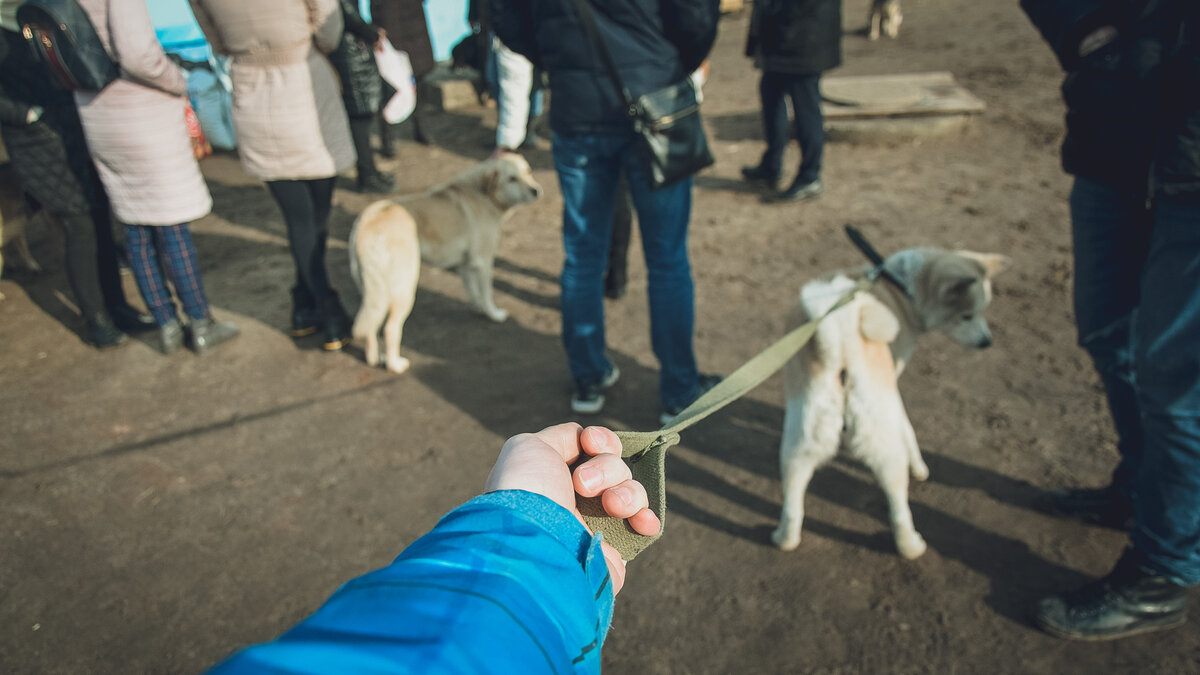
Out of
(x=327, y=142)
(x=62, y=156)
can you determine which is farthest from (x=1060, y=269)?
(x=62, y=156)

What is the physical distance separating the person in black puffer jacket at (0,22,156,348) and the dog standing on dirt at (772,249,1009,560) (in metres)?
3.75

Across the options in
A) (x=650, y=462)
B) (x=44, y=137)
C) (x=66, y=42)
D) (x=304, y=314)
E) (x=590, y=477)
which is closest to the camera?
(x=590, y=477)

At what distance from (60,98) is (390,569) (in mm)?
4158

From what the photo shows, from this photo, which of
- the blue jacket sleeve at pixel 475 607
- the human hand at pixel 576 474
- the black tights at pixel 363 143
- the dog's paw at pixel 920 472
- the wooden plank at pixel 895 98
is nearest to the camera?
the blue jacket sleeve at pixel 475 607

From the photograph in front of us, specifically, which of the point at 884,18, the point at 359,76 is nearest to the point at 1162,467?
the point at 359,76

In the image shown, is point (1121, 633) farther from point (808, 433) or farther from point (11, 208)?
point (11, 208)

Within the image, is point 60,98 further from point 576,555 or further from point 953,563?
point 953,563

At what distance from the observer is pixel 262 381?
12.6 feet

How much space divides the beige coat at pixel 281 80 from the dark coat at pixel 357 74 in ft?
5.56

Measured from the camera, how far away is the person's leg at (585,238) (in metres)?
2.94

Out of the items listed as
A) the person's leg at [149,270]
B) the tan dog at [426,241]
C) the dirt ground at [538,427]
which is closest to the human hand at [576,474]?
the dirt ground at [538,427]

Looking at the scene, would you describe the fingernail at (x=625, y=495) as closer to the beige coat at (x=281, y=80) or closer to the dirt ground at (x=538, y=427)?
the dirt ground at (x=538, y=427)

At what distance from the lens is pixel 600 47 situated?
268 centimetres

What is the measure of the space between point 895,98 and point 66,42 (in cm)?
638
